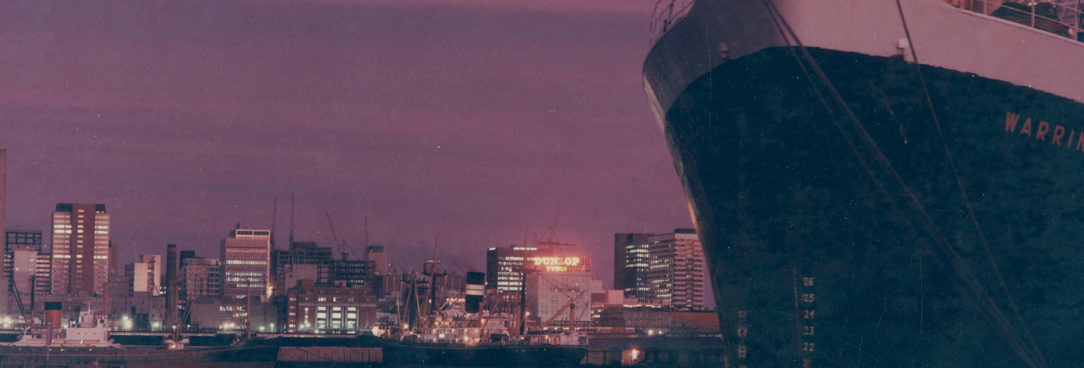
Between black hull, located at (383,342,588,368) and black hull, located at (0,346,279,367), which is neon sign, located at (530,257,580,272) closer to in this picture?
black hull, located at (0,346,279,367)

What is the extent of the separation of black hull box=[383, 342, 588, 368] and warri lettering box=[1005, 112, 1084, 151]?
8165 centimetres

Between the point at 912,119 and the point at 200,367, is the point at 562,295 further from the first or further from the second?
the point at 912,119

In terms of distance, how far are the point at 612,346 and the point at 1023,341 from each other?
108713 mm

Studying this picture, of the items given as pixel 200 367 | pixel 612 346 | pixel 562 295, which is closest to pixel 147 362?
pixel 200 367

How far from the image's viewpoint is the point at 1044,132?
15.0m

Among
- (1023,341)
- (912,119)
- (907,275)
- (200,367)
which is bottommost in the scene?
(200,367)

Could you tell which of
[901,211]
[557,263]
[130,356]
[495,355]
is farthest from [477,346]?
[901,211]

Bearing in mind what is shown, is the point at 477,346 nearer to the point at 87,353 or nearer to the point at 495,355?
the point at 495,355

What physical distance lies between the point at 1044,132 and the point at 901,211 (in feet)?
7.88

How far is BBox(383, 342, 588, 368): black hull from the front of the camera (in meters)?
95.5

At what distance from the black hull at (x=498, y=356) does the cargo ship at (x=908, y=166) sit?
78.2 meters

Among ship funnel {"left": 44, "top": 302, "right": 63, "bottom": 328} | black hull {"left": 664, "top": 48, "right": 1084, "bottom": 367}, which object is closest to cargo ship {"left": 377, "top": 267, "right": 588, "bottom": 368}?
ship funnel {"left": 44, "top": 302, "right": 63, "bottom": 328}

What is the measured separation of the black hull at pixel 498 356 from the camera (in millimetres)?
95500

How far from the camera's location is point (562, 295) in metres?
148
